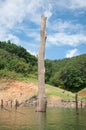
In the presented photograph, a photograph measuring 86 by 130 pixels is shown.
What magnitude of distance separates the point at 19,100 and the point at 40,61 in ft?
126

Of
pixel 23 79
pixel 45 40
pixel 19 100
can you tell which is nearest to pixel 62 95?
pixel 19 100

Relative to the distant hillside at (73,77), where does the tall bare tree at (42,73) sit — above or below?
below

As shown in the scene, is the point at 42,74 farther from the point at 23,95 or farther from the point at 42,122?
the point at 23,95

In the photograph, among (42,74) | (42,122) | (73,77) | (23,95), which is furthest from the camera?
(73,77)

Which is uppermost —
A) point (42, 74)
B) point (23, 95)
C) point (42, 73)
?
point (23, 95)

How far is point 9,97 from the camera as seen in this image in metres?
83.4

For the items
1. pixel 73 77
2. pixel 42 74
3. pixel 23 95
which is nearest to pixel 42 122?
pixel 42 74

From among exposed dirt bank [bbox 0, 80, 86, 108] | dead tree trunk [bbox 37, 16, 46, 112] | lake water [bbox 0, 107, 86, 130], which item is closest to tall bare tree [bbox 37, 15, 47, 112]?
dead tree trunk [bbox 37, 16, 46, 112]

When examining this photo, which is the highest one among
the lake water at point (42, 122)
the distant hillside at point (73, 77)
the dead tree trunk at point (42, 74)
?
the distant hillside at point (73, 77)

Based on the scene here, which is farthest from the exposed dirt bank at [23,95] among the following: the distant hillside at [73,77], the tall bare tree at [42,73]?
the distant hillside at [73,77]

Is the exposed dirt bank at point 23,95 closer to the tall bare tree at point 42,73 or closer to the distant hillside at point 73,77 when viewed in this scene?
the tall bare tree at point 42,73

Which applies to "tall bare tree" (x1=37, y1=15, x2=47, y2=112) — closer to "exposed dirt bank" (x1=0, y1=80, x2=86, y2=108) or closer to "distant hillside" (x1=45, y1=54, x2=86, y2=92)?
"exposed dirt bank" (x1=0, y1=80, x2=86, y2=108)

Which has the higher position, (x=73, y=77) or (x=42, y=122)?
(x=73, y=77)

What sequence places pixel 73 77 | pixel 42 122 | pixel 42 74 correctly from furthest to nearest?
pixel 73 77 < pixel 42 74 < pixel 42 122
